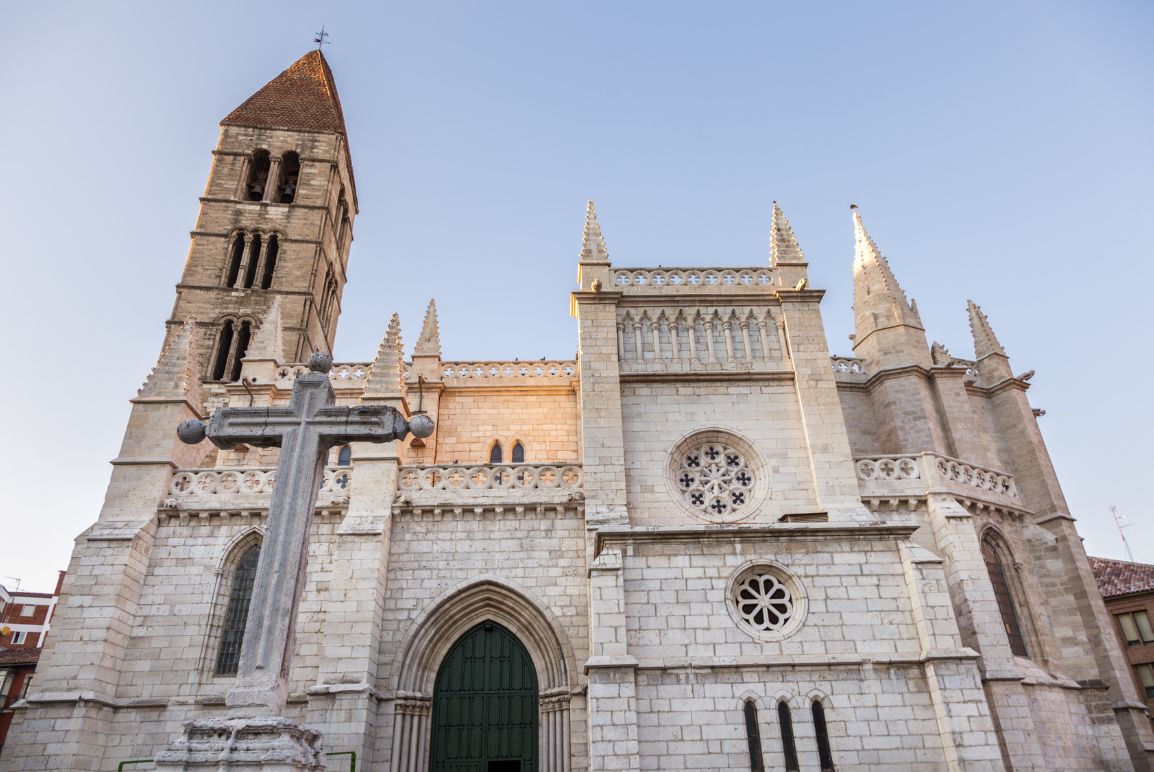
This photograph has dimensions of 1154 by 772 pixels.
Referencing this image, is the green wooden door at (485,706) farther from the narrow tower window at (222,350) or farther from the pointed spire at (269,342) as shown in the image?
the narrow tower window at (222,350)

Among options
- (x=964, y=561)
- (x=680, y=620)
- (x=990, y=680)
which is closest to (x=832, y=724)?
(x=680, y=620)

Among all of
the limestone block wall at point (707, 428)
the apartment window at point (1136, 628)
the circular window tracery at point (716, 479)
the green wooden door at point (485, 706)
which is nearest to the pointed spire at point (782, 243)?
the limestone block wall at point (707, 428)

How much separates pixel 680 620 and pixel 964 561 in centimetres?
670

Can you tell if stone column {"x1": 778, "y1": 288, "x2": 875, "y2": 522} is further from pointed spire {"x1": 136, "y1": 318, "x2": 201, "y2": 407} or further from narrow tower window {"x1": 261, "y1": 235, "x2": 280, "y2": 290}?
narrow tower window {"x1": 261, "y1": 235, "x2": 280, "y2": 290}

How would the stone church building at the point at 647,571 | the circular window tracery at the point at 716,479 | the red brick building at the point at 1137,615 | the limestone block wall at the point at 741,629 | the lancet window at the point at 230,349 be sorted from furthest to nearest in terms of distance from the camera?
the red brick building at the point at 1137,615
the lancet window at the point at 230,349
the circular window tracery at the point at 716,479
the limestone block wall at the point at 741,629
the stone church building at the point at 647,571

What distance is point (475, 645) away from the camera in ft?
48.7

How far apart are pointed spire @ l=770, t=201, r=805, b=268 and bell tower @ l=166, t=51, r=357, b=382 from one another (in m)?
16.6

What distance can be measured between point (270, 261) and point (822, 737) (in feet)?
86.7

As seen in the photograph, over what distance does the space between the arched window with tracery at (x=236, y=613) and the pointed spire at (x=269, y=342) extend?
8570 millimetres

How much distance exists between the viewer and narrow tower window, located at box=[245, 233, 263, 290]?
29.2 meters

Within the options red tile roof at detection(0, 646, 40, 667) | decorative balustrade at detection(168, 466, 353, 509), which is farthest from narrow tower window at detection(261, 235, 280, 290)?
red tile roof at detection(0, 646, 40, 667)

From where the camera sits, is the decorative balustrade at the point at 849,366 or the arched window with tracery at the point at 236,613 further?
the decorative balustrade at the point at 849,366

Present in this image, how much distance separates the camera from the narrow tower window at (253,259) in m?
29.2

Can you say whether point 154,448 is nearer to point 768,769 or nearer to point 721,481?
point 721,481
